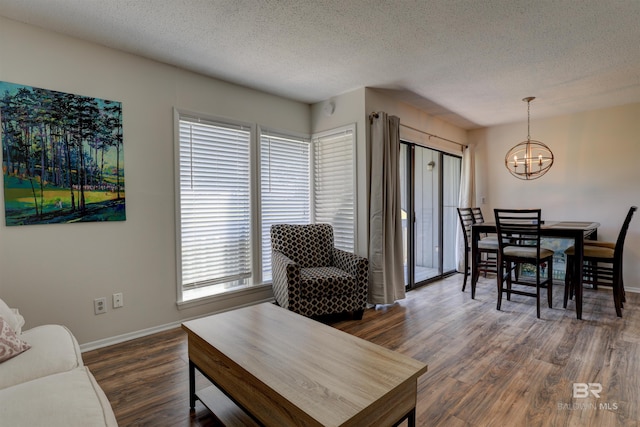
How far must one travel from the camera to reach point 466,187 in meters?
5.34

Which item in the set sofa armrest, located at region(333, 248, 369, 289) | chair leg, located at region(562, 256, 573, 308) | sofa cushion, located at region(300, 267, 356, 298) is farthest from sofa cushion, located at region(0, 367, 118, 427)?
Result: chair leg, located at region(562, 256, 573, 308)

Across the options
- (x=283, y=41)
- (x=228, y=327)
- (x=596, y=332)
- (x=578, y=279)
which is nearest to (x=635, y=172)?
(x=578, y=279)

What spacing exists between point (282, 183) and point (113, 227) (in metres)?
1.83

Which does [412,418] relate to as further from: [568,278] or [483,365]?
[568,278]

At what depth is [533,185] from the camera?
4.93 metres

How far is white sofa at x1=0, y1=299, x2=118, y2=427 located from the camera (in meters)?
1.08

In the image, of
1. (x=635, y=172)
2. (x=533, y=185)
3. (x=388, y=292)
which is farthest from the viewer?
(x=533, y=185)

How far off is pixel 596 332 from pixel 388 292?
186cm

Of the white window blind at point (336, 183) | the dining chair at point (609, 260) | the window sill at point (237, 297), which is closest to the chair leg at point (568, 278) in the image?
the dining chair at point (609, 260)

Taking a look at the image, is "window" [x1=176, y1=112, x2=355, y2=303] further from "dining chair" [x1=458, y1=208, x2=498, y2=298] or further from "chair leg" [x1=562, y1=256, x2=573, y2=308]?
"chair leg" [x1=562, y1=256, x2=573, y2=308]

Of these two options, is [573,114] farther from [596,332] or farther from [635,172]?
[596,332]

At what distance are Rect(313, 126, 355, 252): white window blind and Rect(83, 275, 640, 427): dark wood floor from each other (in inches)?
38.8

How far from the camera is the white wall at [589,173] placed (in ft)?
13.7

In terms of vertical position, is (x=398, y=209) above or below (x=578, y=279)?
above
